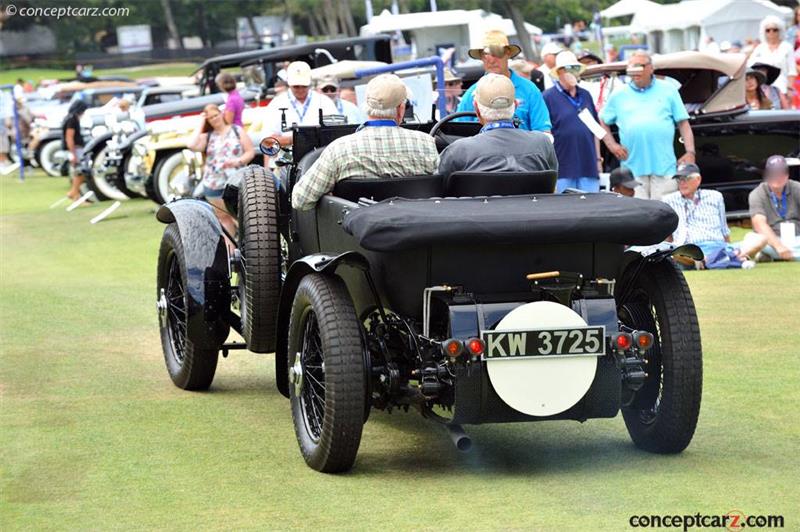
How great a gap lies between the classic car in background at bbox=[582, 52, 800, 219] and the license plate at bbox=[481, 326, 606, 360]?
28.5 ft

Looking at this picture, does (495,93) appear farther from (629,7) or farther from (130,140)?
(629,7)

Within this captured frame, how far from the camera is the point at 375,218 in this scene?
17.3ft

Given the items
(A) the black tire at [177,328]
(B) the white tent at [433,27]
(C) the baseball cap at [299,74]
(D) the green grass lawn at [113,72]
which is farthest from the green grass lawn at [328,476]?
(D) the green grass lawn at [113,72]

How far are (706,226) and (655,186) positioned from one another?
2.36 ft

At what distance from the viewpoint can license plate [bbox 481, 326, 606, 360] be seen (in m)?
5.32

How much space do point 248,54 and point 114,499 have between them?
1629 cm

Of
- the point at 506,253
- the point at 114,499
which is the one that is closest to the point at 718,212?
the point at 506,253

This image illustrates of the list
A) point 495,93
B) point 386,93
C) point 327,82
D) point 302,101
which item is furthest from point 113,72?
point 495,93

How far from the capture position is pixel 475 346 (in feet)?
17.3

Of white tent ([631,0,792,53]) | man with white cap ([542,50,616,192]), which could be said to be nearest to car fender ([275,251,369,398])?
man with white cap ([542,50,616,192])

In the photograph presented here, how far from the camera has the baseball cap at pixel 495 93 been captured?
246 inches

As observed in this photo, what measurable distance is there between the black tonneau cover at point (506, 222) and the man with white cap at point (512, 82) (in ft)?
9.52

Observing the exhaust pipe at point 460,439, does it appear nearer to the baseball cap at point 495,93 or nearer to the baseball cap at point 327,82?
the baseball cap at point 495,93

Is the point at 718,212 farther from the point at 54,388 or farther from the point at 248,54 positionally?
the point at 248,54
